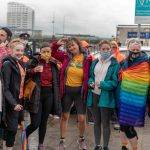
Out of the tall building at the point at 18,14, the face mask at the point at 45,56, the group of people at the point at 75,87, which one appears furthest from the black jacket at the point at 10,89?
the tall building at the point at 18,14

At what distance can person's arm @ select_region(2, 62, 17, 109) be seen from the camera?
494cm

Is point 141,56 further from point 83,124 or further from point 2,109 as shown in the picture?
point 2,109

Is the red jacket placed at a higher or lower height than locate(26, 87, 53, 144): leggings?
higher

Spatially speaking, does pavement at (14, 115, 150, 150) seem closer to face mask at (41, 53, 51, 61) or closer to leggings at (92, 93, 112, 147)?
leggings at (92, 93, 112, 147)

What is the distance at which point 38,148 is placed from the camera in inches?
229

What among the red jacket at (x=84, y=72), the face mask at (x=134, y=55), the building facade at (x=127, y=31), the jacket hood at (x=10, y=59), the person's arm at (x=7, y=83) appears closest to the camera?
the person's arm at (x=7, y=83)

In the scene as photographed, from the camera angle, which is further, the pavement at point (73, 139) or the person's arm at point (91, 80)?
the pavement at point (73, 139)

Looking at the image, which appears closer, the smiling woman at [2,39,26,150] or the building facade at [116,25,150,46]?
the smiling woman at [2,39,26,150]

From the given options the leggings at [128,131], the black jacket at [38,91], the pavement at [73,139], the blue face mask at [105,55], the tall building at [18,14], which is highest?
the tall building at [18,14]

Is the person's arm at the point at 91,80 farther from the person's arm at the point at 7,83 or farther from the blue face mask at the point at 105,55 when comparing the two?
the person's arm at the point at 7,83

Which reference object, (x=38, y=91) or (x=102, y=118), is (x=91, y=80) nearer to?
(x=102, y=118)

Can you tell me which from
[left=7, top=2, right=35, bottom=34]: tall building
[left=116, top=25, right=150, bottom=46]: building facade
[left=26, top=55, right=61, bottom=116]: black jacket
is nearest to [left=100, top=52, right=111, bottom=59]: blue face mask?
[left=26, top=55, right=61, bottom=116]: black jacket

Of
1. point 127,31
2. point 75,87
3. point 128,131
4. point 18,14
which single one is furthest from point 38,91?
point 18,14

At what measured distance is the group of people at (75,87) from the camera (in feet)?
16.6
